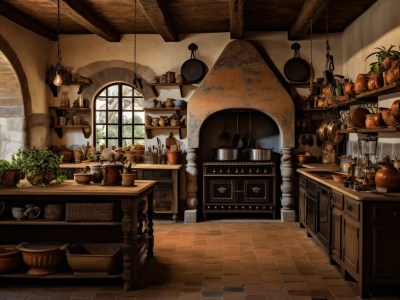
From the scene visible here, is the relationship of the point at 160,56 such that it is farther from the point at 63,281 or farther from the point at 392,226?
the point at 392,226

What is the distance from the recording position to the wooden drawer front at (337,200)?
448 centimetres

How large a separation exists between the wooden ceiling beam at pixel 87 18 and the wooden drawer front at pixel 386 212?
14.4ft

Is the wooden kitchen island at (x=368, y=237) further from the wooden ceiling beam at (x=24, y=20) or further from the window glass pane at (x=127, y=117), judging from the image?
the wooden ceiling beam at (x=24, y=20)

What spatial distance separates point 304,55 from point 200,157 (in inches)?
103

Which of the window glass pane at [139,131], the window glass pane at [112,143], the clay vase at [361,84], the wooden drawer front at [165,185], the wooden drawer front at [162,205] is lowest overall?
Answer: the wooden drawer front at [162,205]

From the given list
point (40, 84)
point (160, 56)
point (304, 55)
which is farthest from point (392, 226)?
point (40, 84)

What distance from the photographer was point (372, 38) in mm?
6172

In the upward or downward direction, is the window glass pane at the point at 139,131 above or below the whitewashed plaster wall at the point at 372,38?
below

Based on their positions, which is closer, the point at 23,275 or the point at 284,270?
the point at 23,275

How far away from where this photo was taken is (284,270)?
484cm

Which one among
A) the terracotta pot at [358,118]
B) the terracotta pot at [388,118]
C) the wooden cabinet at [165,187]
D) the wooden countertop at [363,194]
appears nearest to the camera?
the wooden countertop at [363,194]

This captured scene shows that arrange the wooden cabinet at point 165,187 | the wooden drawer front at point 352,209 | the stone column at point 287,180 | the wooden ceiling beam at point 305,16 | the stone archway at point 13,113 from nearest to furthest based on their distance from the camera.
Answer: the wooden drawer front at point 352,209, the wooden ceiling beam at point 305,16, the stone archway at point 13,113, the wooden cabinet at point 165,187, the stone column at point 287,180

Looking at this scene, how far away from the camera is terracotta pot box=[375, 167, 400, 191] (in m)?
4.11

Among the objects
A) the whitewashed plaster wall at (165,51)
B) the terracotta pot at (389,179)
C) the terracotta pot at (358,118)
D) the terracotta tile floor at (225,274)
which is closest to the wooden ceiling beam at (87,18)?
the whitewashed plaster wall at (165,51)
